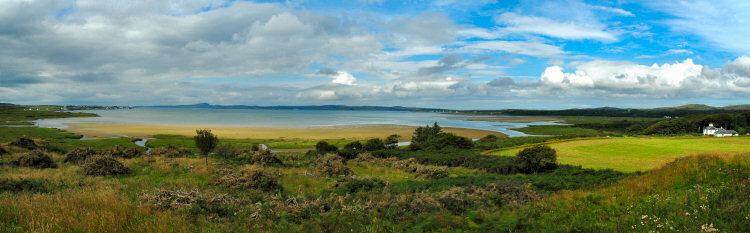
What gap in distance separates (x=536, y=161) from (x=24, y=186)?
85.9 ft

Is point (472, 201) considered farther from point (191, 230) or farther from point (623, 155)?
point (623, 155)

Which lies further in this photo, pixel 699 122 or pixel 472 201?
pixel 699 122

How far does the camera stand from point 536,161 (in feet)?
76.8

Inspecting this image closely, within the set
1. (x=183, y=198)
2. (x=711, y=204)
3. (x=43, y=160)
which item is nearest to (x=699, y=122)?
(x=711, y=204)

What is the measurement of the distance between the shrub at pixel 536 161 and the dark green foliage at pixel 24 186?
2497cm

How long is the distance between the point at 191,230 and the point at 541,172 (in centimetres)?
2194

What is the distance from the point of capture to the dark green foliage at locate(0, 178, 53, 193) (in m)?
10.5

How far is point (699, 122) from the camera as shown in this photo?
82.2 meters

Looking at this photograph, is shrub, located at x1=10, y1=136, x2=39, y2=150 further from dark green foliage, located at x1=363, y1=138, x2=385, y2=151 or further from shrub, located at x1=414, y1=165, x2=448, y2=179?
shrub, located at x1=414, y1=165, x2=448, y2=179

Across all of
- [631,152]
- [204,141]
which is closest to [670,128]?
[631,152]

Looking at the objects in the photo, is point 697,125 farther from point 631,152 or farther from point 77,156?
point 77,156

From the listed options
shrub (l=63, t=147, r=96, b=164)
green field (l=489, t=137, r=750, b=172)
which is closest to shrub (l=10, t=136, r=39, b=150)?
shrub (l=63, t=147, r=96, b=164)

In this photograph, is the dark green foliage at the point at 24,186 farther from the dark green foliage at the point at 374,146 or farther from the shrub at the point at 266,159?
the dark green foliage at the point at 374,146

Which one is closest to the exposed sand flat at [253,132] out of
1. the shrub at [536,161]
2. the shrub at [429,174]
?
the shrub at [429,174]
